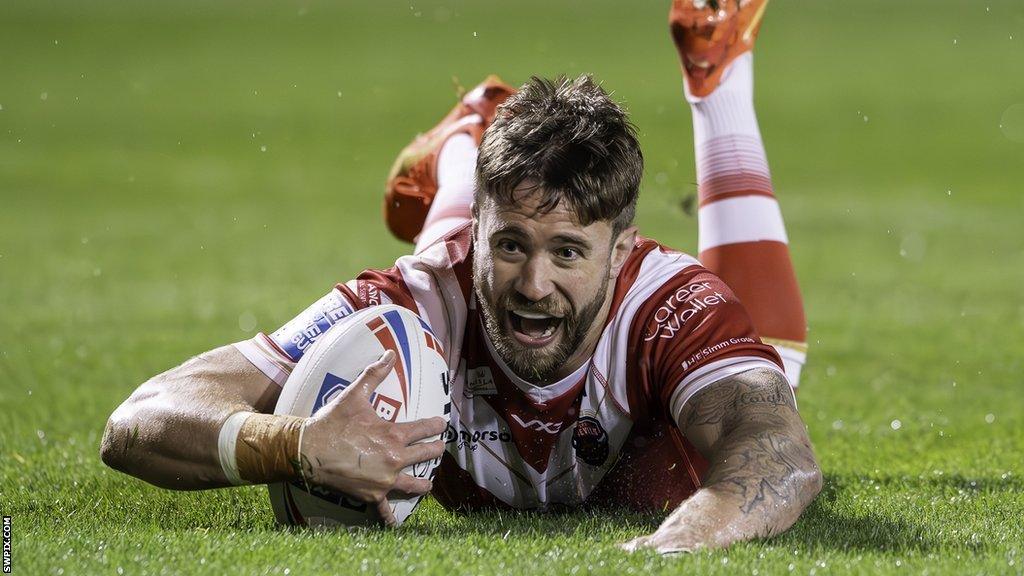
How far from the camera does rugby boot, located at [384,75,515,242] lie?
7973 mm

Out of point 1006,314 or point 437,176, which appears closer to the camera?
point 437,176

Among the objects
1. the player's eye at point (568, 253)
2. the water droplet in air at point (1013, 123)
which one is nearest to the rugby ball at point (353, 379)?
the player's eye at point (568, 253)

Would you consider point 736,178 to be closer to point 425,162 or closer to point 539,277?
point 425,162

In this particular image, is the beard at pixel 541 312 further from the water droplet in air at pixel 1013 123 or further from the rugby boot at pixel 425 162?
the water droplet in air at pixel 1013 123

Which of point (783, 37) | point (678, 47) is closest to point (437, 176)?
point (678, 47)

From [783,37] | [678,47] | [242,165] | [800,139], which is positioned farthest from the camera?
[783,37]

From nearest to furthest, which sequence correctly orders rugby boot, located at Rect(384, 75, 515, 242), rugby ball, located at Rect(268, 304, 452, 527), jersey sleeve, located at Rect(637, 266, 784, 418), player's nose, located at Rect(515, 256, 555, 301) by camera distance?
→ 1. rugby ball, located at Rect(268, 304, 452, 527)
2. player's nose, located at Rect(515, 256, 555, 301)
3. jersey sleeve, located at Rect(637, 266, 784, 418)
4. rugby boot, located at Rect(384, 75, 515, 242)

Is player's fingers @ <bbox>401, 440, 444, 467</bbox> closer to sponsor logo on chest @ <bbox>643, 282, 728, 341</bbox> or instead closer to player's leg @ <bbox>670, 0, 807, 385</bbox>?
sponsor logo on chest @ <bbox>643, 282, 728, 341</bbox>

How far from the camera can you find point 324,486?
15.0 ft

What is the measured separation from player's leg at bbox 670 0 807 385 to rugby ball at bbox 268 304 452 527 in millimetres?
2336

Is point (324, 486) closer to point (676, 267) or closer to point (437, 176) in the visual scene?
point (676, 267)

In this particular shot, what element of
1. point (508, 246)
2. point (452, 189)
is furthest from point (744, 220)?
point (508, 246)

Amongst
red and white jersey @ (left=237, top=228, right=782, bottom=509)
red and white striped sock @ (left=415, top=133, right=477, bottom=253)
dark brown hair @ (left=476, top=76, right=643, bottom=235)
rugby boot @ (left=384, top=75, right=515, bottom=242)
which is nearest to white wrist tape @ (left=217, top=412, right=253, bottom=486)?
red and white jersey @ (left=237, top=228, right=782, bottom=509)

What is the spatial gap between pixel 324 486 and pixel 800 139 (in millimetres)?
23749
